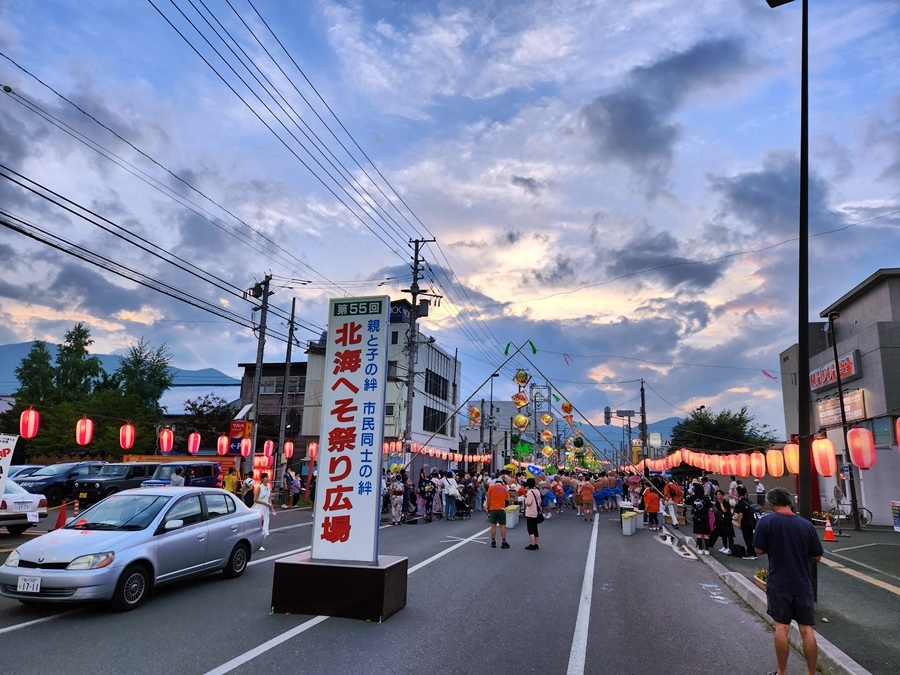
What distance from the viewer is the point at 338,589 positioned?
706 centimetres

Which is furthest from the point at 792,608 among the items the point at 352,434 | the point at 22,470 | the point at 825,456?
the point at 22,470

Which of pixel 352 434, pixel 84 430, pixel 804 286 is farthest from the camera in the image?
pixel 84 430

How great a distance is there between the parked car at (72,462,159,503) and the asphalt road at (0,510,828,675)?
47.4 feet

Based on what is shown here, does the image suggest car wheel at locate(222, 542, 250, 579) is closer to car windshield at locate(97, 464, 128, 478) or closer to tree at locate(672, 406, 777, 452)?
car windshield at locate(97, 464, 128, 478)

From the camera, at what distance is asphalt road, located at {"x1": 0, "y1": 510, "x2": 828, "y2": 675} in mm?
5496

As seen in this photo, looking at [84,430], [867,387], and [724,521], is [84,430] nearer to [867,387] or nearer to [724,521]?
[724,521]

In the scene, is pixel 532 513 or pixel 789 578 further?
pixel 532 513

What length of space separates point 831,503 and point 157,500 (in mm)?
29315

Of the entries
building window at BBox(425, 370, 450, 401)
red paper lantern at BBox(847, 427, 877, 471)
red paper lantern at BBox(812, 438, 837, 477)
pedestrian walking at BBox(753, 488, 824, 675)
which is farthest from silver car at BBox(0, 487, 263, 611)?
building window at BBox(425, 370, 450, 401)

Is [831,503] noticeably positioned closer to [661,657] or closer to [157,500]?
[661,657]

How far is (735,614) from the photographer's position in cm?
787

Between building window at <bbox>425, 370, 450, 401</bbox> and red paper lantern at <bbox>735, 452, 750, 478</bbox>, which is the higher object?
building window at <bbox>425, 370, 450, 401</bbox>

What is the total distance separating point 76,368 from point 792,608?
56.0m

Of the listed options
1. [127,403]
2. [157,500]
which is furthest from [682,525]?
[127,403]
